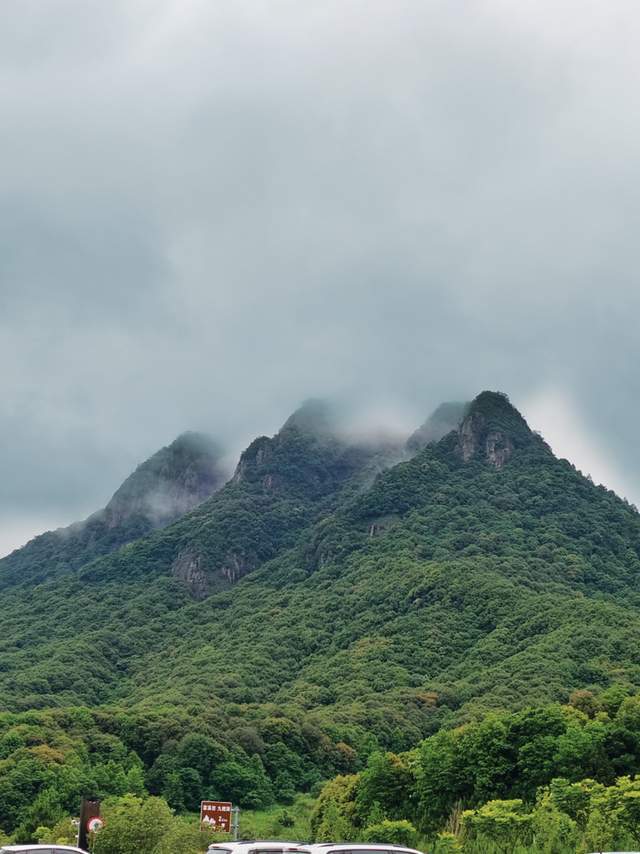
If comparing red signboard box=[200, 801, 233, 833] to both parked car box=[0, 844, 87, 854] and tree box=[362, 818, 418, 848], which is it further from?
tree box=[362, 818, 418, 848]

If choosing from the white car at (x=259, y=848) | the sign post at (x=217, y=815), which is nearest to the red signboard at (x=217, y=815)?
the sign post at (x=217, y=815)

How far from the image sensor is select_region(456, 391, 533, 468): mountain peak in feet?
614

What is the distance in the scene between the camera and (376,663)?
396 ft

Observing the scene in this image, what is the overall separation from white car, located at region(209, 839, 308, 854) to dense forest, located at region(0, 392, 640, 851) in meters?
12.3

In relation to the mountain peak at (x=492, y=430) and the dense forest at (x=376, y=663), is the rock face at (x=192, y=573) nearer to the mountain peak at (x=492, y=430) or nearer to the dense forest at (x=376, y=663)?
the dense forest at (x=376, y=663)

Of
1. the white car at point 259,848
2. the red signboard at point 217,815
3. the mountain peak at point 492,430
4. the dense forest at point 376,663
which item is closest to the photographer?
the white car at point 259,848

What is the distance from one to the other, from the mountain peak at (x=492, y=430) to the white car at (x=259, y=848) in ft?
541

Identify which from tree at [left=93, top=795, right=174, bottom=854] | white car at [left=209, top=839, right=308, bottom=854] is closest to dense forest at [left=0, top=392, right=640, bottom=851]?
tree at [left=93, top=795, right=174, bottom=854]

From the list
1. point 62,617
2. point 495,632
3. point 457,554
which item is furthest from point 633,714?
point 62,617

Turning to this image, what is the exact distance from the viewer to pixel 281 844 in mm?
24203

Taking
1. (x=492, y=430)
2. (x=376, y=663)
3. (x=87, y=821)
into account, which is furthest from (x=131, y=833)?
(x=492, y=430)

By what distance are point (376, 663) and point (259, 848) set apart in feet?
324

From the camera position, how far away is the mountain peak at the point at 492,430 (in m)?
187

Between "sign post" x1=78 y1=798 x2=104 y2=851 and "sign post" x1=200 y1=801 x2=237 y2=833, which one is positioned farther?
"sign post" x1=200 y1=801 x2=237 y2=833
